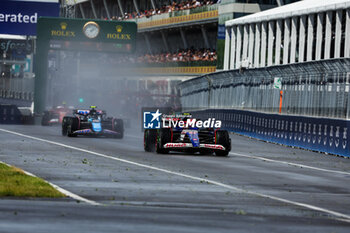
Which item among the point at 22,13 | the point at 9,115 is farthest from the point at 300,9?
the point at 22,13

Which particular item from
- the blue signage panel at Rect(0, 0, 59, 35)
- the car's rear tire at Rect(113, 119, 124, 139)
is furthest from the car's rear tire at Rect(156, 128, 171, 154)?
the blue signage panel at Rect(0, 0, 59, 35)

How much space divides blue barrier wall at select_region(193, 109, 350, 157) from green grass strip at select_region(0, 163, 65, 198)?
46.5ft

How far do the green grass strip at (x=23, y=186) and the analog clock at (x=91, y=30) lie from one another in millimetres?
37738

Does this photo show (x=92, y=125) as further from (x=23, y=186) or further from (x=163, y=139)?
(x=23, y=186)

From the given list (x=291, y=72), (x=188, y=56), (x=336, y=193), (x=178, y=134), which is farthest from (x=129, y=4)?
(x=336, y=193)

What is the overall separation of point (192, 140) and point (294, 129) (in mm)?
9146

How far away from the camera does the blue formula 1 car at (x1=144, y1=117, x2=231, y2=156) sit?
26.8 metres

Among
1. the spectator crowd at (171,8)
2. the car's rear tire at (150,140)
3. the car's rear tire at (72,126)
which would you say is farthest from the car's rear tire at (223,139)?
the spectator crowd at (171,8)

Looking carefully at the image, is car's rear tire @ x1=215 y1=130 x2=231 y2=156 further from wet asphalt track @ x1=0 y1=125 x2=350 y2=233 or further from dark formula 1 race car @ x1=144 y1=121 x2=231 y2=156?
→ wet asphalt track @ x1=0 y1=125 x2=350 y2=233

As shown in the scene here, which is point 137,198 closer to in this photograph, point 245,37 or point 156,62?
point 245,37

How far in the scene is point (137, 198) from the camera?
15.1 meters

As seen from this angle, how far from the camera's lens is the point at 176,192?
16328 mm

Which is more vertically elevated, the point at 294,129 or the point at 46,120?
the point at 294,129

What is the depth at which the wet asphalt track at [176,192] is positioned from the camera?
11.5 meters
